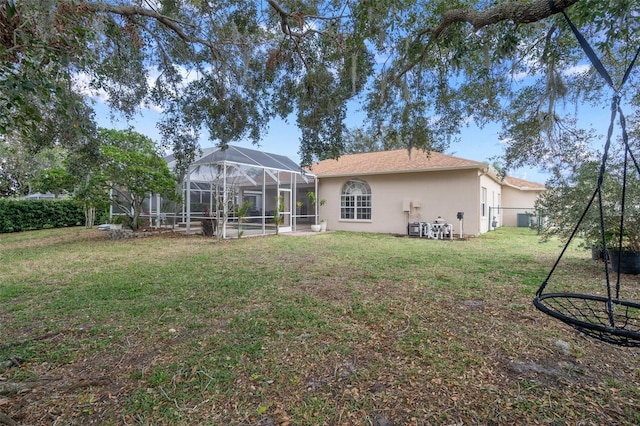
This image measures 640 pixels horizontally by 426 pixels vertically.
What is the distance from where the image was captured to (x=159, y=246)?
9391mm

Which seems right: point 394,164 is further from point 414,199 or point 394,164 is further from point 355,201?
point 355,201

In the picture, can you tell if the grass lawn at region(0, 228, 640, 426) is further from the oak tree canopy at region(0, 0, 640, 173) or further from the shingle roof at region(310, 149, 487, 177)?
the shingle roof at region(310, 149, 487, 177)

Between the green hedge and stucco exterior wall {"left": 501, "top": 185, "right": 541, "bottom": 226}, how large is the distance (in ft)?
72.3

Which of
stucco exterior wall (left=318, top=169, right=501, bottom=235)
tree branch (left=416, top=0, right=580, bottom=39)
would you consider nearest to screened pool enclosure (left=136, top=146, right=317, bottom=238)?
stucco exterior wall (left=318, top=169, right=501, bottom=235)

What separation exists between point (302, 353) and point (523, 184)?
2297 centimetres

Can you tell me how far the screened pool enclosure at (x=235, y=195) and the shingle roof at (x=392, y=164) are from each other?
132cm

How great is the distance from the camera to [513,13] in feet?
9.93

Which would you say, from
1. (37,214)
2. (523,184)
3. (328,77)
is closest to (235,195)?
(37,214)

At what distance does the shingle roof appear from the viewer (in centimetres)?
1203

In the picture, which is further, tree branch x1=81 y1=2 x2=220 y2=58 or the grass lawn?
tree branch x1=81 y1=2 x2=220 y2=58

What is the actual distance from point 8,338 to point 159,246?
6.44 m

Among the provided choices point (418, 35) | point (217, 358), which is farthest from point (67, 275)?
point (418, 35)

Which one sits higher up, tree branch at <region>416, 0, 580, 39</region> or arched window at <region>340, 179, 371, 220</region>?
tree branch at <region>416, 0, 580, 39</region>

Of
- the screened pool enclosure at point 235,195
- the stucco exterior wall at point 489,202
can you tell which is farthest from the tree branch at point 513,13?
the stucco exterior wall at point 489,202
